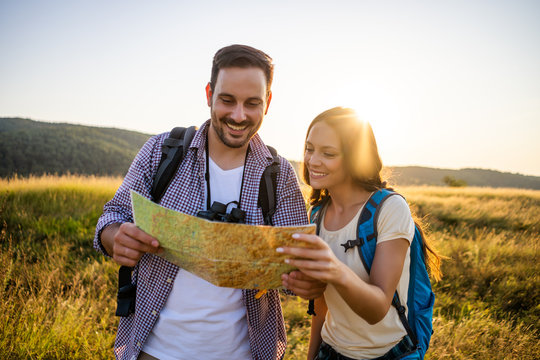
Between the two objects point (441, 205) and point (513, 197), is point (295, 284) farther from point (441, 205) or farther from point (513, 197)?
point (513, 197)

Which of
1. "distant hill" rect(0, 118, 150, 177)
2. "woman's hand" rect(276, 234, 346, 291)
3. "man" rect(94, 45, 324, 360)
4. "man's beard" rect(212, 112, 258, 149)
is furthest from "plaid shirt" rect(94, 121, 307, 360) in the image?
"distant hill" rect(0, 118, 150, 177)

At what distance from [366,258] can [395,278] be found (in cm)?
18

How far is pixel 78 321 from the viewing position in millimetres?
3578

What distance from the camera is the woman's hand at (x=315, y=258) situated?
1212 millimetres

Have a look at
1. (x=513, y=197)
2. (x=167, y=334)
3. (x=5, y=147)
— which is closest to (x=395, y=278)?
(x=167, y=334)

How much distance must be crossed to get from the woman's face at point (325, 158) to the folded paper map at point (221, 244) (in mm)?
838

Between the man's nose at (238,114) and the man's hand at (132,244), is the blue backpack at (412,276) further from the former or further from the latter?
the man's hand at (132,244)

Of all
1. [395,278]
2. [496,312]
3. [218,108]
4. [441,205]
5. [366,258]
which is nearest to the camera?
[395,278]

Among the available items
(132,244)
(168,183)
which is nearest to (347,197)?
(168,183)

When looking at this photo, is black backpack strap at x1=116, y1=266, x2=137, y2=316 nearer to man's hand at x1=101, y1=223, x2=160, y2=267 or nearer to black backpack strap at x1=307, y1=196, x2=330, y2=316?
man's hand at x1=101, y1=223, x2=160, y2=267

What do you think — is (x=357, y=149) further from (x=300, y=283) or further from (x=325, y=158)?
(x=300, y=283)

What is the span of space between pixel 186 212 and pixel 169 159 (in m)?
0.34

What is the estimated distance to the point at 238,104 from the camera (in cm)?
195

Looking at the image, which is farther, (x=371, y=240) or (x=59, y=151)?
(x=59, y=151)
